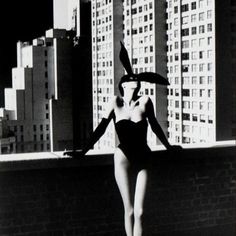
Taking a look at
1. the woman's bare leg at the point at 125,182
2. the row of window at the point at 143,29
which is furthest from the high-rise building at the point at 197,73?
the woman's bare leg at the point at 125,182

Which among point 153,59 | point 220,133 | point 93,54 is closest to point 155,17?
point 153,59

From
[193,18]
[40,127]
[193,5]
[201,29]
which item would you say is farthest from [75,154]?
[193,5]

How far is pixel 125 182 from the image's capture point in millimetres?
2795

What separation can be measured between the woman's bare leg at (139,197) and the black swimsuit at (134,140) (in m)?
0.06

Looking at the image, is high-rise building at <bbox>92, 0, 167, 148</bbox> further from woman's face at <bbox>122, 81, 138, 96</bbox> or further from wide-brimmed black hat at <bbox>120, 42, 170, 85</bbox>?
woman's face at <bbox>122, 81, 138, 96</bbox>

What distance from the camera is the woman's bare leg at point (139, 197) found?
109 inches

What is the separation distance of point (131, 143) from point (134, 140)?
27mm

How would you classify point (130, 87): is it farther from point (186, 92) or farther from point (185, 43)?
point (185, 43)

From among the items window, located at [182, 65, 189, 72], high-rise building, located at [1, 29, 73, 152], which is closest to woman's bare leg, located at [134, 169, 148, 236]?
high-rise building, located at [1, 29, 73, 152]

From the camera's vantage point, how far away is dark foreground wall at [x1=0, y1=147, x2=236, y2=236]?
279 centimetres

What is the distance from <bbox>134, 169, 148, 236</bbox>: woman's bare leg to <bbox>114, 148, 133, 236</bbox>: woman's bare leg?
0.05 m

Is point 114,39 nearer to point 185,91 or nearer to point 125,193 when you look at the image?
point 185,91

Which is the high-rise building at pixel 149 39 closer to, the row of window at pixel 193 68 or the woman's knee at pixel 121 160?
the row of window at pixel 193 68

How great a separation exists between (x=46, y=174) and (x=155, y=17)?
26894 millimetres
